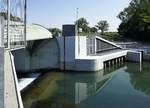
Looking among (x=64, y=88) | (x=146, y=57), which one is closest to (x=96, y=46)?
(x=146, y=57)

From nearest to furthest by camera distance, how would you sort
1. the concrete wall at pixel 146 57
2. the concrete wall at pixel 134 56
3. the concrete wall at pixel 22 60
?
the concrete wall at pixel 22 60 → the concrete wall at pixel 134 56 → the concrete wall at pixel 146 57

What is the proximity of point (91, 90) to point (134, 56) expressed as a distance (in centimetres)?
1908

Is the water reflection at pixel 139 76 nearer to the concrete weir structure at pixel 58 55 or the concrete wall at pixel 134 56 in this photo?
the concrete wall at pixel 134 56

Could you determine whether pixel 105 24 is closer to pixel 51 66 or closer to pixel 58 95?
pixel 51 66

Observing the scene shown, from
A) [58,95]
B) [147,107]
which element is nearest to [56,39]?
[58,95]

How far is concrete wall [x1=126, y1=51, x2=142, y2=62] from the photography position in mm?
40688

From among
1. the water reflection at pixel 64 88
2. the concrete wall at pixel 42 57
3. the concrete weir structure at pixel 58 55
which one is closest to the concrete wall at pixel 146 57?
the water reflection at pixel 64 88

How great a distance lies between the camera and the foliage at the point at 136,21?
200ft

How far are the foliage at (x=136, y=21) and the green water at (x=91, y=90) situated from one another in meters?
28.1

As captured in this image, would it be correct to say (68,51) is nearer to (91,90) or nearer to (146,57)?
(91,90)

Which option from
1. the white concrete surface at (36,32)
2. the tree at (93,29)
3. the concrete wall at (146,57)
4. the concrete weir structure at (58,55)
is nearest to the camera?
the white concrete surface at (36,32)

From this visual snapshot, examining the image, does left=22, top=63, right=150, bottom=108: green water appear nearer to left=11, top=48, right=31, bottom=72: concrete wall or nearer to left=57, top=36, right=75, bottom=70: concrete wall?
left=57, top=36, right=75, bottom=70: concrete wall

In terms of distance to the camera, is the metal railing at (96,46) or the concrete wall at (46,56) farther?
the metal railing at (96,46)

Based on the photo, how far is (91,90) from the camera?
23.8 meters
